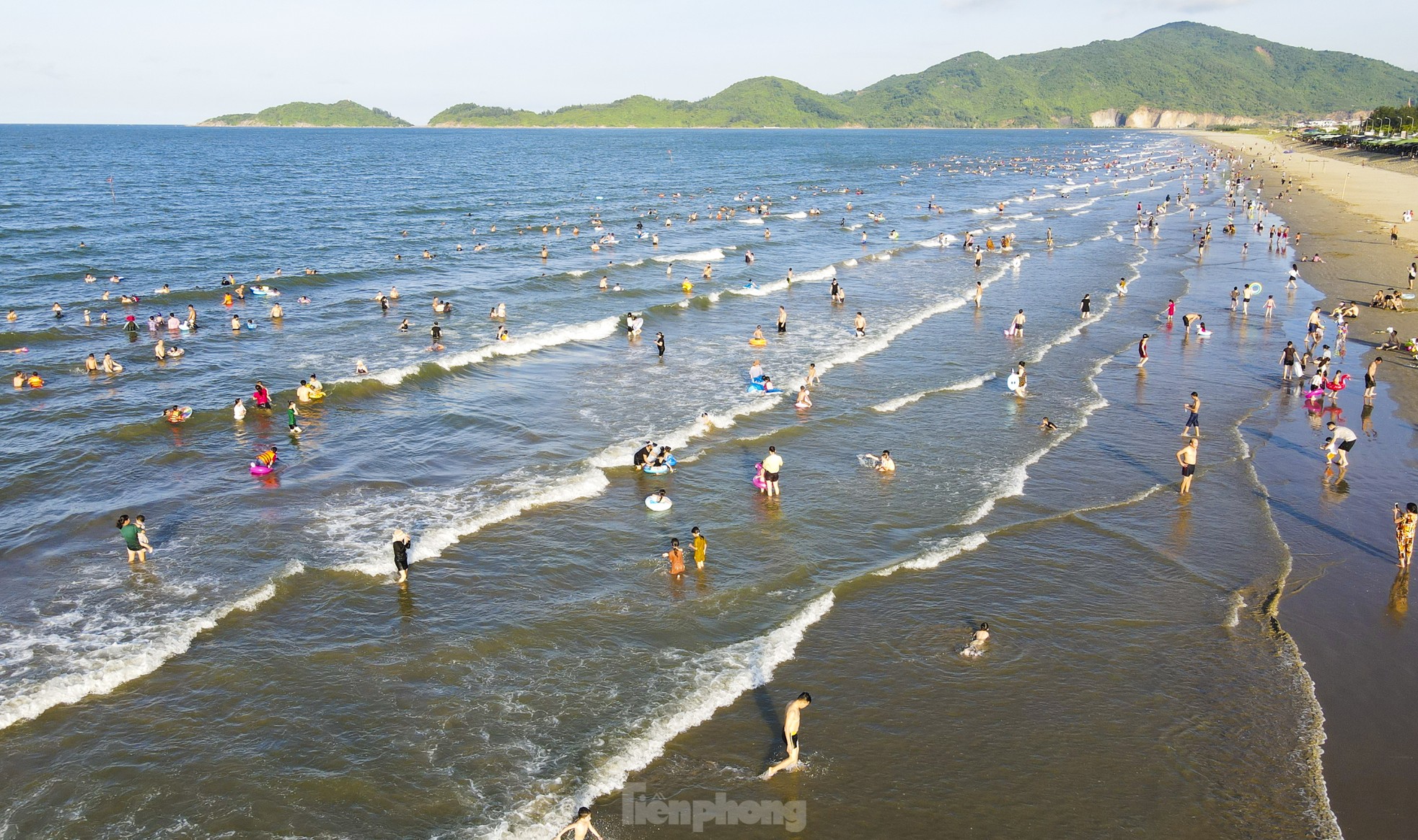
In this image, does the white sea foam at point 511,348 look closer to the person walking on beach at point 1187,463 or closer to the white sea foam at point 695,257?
the white sea foam at point 695,257

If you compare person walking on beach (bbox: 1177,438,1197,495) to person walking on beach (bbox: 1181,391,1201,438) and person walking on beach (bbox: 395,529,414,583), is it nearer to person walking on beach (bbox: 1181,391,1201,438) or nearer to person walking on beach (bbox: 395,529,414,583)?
person walking on beach (bbox: 1181,391,1201,438)

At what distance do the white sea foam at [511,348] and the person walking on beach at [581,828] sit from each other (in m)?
23.8

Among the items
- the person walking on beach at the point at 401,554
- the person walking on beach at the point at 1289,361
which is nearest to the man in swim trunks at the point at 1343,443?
the person walking on beach at the point at 1289,361

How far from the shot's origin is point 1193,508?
2128cm

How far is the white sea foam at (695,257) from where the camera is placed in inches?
2328

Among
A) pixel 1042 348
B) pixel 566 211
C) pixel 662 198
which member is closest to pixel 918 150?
pixel 662 198

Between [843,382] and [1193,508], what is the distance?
1369 cm

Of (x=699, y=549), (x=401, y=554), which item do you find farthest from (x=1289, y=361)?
(x=401, y=554)

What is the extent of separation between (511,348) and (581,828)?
28.2 meters

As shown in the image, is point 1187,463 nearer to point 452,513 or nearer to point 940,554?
point 940,554

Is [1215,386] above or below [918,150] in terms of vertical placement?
below

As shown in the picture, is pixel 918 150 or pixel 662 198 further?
pixel 918 150

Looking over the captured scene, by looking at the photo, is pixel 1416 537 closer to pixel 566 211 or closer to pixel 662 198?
pixel 566 211

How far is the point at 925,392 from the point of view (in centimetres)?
3114
